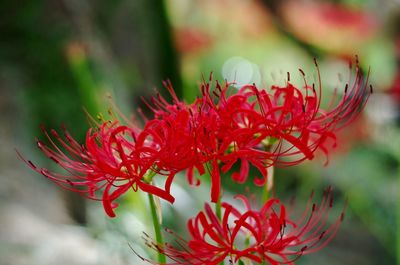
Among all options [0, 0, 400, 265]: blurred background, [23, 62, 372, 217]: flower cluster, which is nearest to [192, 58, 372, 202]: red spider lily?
[23, 62, 372, 217]: flower cluster

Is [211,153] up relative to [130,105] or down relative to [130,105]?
down

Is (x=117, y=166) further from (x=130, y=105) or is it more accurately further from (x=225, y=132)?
(x=130, y=105)

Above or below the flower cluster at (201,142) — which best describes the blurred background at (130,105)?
above

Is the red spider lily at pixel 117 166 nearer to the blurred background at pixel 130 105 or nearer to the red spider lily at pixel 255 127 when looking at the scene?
the red spider lily at pixel 255 127

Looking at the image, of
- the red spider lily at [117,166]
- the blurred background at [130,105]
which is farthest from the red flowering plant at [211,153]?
the blurred background at [130,105]

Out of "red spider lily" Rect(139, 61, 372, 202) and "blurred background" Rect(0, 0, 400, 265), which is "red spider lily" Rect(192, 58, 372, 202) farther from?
"blurred background" Rect(0, 0, 400, 265)

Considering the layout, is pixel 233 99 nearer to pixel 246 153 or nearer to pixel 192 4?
pixel 246 153

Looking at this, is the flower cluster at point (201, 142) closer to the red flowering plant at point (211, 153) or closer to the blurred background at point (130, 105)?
the red flowering plant at point (211, 153)

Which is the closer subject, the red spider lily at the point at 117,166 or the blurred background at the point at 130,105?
the red spider lily at the point at 117,166

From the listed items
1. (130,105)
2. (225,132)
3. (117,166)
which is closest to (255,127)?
(225,132)
